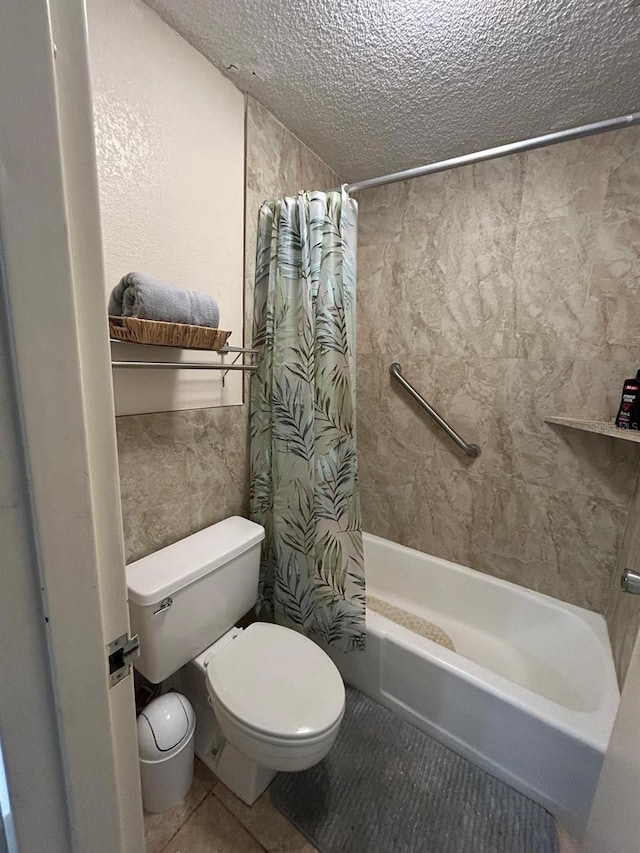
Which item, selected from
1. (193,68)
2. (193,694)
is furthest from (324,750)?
(193,68)

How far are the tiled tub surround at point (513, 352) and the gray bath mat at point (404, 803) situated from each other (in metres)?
0.63

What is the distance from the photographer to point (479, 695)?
1.22 meters

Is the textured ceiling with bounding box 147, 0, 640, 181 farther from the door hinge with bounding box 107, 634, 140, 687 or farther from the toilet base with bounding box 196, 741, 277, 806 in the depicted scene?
the toilet base with bounding box 196, 741, 277, 806

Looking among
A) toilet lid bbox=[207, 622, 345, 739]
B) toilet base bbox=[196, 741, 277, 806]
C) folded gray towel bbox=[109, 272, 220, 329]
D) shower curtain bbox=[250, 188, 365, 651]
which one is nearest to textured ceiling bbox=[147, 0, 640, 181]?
shower curtain bbox=[250, 188, 365, 651]

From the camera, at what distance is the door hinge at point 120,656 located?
47cm

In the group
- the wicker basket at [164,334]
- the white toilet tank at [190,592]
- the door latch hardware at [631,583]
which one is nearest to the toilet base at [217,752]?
the white toilet tank at [190,592]

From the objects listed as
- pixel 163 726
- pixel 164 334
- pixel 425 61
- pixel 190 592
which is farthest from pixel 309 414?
pixel 425 61

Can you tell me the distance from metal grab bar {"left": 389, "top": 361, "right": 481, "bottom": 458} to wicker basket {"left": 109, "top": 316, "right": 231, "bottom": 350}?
1.05 m

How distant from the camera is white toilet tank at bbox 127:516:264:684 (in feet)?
3.40

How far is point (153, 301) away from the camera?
0.96 metres

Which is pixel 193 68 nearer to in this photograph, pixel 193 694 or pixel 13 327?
pixel 13 327

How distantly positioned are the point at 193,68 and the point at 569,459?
2018mm

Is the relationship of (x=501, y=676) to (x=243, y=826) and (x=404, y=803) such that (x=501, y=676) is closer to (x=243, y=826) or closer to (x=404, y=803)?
(x=404, y=803)

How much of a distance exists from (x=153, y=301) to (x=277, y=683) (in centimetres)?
117
